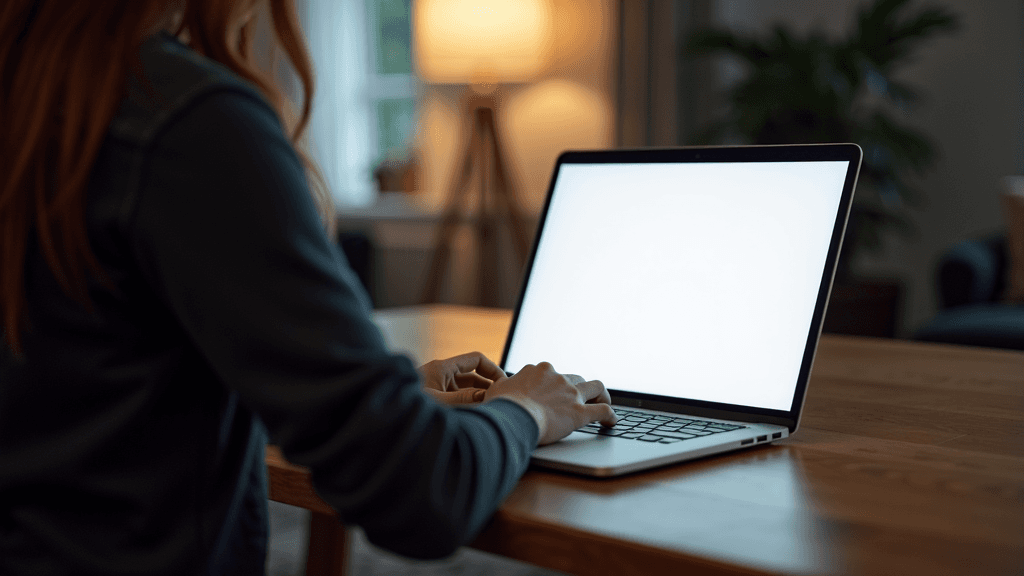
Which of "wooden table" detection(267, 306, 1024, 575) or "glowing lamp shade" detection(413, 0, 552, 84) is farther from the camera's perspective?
"glowing lamp shade" detection(413, 0, 552, 84)

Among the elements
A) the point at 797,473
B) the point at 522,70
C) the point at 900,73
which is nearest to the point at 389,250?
the point at 522,70

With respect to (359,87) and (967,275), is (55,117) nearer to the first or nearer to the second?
(967,275)

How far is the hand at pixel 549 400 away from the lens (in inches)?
28.3

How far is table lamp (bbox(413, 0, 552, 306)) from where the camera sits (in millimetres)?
3580

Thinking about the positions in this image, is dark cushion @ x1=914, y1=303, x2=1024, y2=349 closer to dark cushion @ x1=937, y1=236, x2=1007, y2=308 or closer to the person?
dark cushion @ x1=937, y1=236, x2=1007, y2=308

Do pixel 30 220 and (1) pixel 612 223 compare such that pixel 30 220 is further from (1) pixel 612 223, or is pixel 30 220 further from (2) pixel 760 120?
(2) pixel 760 120

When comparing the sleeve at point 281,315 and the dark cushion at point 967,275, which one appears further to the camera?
the dark cushion at point 967,275

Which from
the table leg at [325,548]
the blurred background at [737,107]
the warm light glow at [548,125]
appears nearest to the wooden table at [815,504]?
the table leg at [325,548]

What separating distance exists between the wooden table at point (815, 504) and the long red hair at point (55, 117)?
0.26m

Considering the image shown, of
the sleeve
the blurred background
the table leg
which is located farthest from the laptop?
the blurred background

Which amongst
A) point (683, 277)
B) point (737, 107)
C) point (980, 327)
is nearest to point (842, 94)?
point (737, 107)

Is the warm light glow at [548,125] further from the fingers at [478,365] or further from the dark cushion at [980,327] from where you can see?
the fingers at [478,365]

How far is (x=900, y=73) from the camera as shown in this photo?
12.5 feet

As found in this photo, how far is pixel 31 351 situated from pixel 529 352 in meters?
0.53
